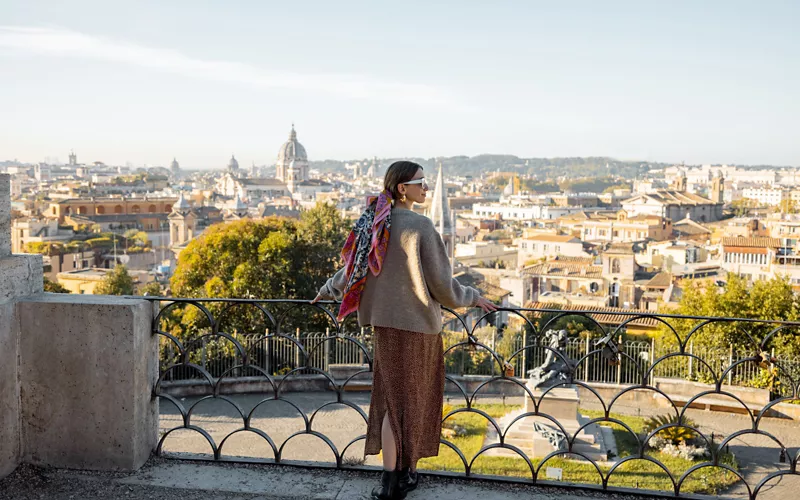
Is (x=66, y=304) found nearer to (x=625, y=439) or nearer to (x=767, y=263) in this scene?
(x=625, y=439)

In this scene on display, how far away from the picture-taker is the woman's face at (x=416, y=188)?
8.79ft

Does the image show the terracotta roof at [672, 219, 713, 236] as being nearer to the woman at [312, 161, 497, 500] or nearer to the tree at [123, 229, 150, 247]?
the tree at [123, 229, 150, 247]

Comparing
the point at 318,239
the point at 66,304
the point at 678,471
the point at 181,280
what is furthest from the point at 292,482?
the point at 318,239

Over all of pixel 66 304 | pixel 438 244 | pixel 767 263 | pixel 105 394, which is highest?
pixel 438 244

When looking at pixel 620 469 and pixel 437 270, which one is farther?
pixel 620 469

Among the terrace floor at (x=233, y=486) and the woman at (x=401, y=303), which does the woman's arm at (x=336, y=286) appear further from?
the terrace floor at (x=233, y=486)

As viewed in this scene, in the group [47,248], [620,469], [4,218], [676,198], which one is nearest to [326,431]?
[620,469]

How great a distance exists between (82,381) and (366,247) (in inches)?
53.0

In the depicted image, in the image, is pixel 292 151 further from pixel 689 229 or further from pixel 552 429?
pixel 552 429

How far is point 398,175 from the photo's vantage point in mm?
2686

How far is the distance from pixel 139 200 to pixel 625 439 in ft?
300

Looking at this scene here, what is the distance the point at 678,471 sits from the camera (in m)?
9.92

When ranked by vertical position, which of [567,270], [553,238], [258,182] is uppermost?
[258,182]

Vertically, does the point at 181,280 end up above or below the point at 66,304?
below
